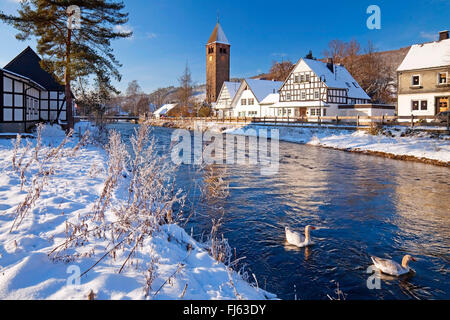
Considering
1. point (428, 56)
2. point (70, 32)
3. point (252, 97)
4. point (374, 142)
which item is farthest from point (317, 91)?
point (70, 32)

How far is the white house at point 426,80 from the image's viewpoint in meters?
30.4

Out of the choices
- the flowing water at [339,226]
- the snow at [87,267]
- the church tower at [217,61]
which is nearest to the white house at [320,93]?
the church tower at [217,61]

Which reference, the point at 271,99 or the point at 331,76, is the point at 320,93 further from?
the point at 271,99

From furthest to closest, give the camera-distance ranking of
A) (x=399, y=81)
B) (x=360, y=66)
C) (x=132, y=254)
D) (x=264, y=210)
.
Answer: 1. (x=360, y=66)
2. (x=399, y=81)
3. (x=264, y=210)
4. (x=132, y=254)

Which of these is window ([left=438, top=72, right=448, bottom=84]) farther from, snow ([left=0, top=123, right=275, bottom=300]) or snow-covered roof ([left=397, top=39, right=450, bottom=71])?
snow ([left=0, top=123, right=275, bottom=300])

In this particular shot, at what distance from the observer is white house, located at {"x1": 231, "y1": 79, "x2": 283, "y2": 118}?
57094 mm

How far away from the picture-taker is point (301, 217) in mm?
8234

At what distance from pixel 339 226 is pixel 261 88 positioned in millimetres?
54002

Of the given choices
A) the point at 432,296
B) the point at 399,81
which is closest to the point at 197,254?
the point at 432,296

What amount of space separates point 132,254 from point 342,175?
11674 mm

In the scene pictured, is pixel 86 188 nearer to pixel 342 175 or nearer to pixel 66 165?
pixel 66 165

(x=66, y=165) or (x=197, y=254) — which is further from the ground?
(x=66, y=165)

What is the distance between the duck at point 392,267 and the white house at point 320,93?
132 ft

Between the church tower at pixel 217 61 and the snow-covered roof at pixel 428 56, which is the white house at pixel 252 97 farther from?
the snow-covered roof at pixel 428 56
